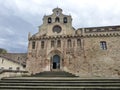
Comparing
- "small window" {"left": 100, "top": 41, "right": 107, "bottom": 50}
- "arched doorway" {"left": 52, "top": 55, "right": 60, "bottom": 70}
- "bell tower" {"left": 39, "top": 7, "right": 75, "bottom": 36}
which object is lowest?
"arched doorway" {"left": 52, "top": 55, "right": 60, "bottom": 70}

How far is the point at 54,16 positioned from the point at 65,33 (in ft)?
15.0

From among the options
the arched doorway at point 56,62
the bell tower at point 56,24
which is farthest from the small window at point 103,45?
the arched doorway at point 56,62

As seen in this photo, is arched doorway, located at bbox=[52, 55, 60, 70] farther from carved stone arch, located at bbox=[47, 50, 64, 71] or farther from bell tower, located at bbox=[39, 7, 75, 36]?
bell tower, located at bbox=[39, 7, 75, 36]

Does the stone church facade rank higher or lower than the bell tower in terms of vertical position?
lower

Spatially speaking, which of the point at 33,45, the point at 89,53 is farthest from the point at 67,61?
the point at 33,45

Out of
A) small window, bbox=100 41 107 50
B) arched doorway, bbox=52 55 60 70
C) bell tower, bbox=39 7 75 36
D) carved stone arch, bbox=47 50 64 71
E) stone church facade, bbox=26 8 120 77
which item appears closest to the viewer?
stone church facade, bbox=26 8 120 77

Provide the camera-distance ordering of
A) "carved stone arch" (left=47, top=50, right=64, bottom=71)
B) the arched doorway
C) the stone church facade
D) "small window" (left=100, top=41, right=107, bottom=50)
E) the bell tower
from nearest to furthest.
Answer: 1. the stone church facade
2. "small window" (left=100, top=41, right=107, bottom=50)
3. "carved stone arch" (left=47, top=50, right=64, bottom=71)
4. the arched doorway
5. the bell tower

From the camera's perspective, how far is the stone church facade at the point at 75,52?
705 inches

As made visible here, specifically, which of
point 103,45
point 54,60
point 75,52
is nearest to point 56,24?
point 75,52

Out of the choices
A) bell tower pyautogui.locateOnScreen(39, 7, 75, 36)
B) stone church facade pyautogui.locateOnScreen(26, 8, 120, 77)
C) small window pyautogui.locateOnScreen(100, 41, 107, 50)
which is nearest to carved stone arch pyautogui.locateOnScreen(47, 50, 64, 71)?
stone church facade pyautogui.locateOnScreen(26, 8, 120, 77)

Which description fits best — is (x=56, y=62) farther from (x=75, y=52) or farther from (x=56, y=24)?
(x=56, y=24)

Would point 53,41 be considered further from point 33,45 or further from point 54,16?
point 54,16

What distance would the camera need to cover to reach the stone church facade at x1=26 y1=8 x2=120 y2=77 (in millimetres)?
17906

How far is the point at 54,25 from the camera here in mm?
22062
